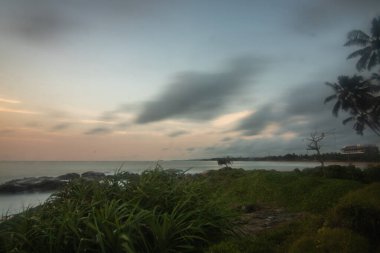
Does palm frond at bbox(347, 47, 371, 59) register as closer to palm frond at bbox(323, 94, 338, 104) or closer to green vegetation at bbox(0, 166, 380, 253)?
palm frond at bbox(323, 94, 338, 104)

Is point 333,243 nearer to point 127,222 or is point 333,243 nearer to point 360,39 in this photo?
point 127,222

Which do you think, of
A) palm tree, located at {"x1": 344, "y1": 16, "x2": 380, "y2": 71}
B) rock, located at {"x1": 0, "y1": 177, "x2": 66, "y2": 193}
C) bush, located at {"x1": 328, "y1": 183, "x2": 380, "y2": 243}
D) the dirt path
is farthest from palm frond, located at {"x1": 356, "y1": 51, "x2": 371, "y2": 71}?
bush, located at {"x1": 328, "y1": 183, "x2": 380, "y2": 243}

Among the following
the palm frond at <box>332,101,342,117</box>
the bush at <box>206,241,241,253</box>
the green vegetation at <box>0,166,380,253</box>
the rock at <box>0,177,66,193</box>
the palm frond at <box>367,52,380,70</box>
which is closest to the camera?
the bush at <box>206,241,241,253</box>

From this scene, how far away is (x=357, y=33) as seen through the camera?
117ft

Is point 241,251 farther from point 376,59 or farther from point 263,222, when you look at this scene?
point 376,59

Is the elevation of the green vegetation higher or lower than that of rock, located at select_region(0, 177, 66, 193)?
higher

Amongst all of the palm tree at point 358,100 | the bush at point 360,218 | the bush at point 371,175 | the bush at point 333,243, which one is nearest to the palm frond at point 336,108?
the palm tree at point 358,100

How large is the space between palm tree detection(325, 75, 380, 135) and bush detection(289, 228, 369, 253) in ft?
119

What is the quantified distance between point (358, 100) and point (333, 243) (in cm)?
3812

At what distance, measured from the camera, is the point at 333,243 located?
5.16 meters

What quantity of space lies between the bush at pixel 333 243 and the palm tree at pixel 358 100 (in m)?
36.1

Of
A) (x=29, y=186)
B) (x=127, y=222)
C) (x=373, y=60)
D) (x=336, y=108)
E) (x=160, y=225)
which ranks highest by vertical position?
(x=373, y=60)

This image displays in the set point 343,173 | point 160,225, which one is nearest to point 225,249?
point 160,225

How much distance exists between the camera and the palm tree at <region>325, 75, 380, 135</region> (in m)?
38.3
